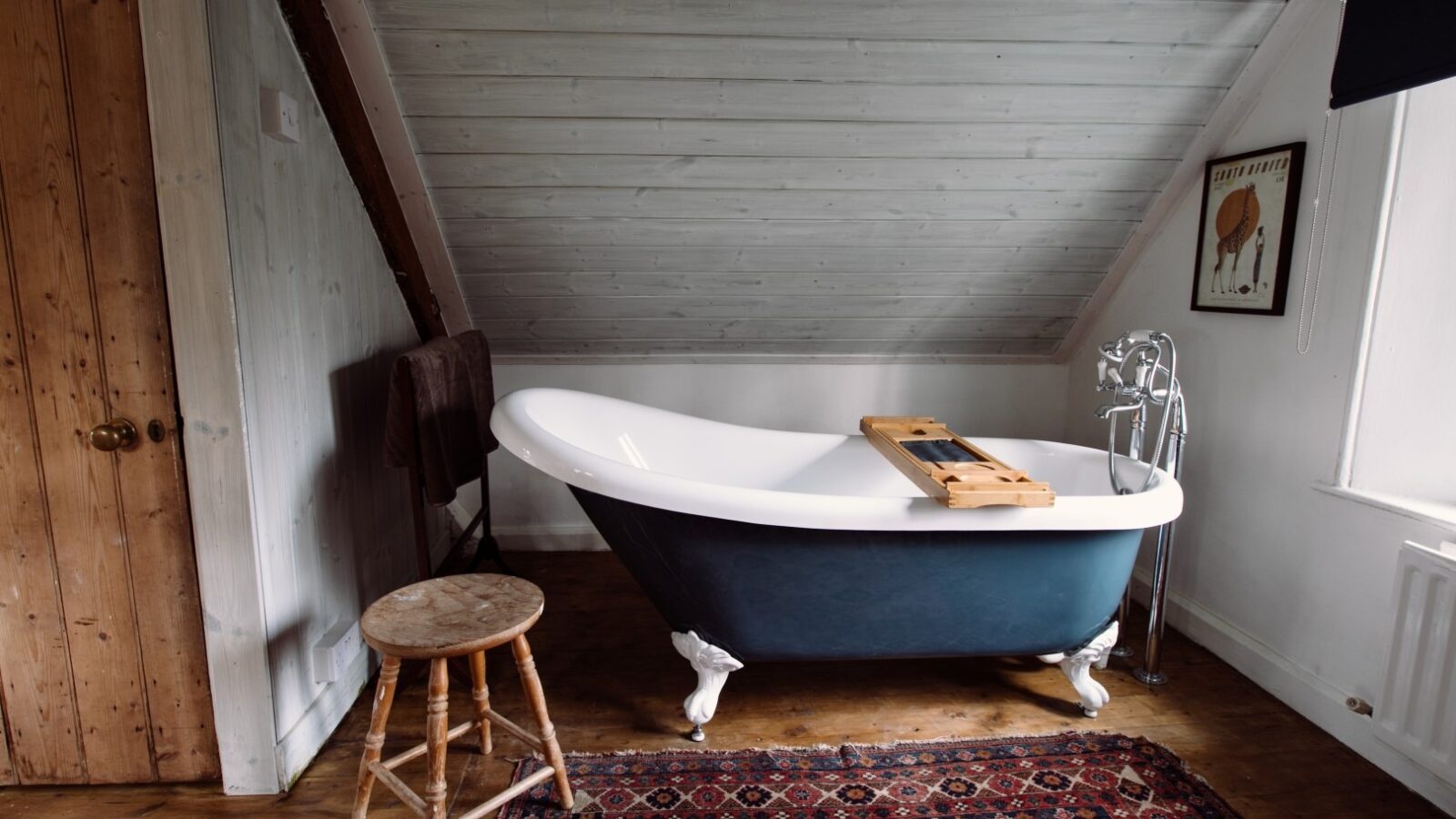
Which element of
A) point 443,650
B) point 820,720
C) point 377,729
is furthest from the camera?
point 820,720

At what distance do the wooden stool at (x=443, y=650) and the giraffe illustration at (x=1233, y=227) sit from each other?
2029 mm

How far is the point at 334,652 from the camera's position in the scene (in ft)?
5.62

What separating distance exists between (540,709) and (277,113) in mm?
1309

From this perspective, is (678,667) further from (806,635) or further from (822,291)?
(822,291)

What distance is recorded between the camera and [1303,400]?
189cm

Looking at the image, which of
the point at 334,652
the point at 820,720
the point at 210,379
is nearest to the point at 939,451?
the point at 820,720

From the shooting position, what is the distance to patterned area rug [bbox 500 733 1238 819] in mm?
1544

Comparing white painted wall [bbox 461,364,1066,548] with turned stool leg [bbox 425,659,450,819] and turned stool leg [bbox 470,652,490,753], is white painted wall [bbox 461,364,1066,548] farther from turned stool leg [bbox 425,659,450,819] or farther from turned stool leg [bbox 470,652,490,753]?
turned stool leg [bbox 425,659,450,819]

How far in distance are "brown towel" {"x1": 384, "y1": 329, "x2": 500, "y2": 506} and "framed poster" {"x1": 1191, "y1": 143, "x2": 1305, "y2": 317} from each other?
7.10ft

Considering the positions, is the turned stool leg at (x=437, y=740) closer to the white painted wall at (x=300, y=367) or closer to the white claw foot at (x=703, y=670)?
the white painted wall at (x=300, y=367)

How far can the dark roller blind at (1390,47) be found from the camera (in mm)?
1436

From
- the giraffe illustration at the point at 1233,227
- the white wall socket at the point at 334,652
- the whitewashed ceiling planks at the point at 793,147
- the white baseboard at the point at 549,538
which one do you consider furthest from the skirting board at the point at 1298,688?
the white wall socket at the point at 334,652

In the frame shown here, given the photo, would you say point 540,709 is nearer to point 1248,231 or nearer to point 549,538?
point 549,538

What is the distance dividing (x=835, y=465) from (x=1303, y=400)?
124 cm
